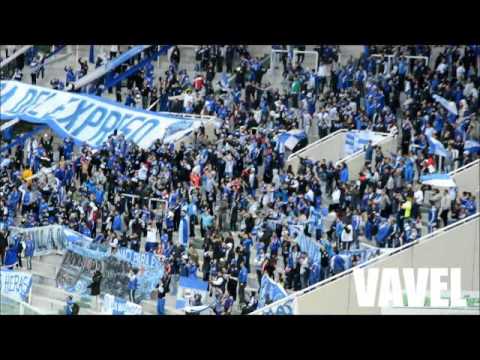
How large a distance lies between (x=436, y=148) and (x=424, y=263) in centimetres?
153

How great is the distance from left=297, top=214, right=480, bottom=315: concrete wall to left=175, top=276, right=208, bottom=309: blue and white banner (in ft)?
3.61

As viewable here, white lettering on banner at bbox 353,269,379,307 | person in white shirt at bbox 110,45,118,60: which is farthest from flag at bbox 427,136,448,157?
person in white shirt at bbox 110,45,118,60

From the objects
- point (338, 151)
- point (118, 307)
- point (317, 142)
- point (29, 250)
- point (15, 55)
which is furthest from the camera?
point (15, 55)

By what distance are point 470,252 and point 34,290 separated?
490 cm

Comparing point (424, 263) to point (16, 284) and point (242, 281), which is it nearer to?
point (242, 281)

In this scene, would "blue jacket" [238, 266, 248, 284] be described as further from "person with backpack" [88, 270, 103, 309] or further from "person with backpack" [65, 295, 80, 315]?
"person with backpack" [65, 295, 80, 315]

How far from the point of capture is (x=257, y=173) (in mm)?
15789

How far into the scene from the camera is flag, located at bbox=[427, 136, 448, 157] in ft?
50.4

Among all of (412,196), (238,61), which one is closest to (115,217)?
(238,61)

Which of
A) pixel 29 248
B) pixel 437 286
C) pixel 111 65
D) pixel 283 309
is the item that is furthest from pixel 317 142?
pixel 29 248

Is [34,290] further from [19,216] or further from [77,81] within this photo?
[77,81]

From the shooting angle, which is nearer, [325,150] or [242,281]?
[242,281]

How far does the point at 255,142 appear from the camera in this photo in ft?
52.2
